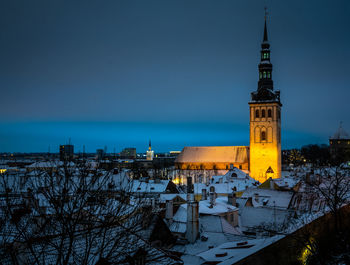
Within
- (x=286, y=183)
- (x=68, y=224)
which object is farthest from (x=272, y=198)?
(x=68, y=224)

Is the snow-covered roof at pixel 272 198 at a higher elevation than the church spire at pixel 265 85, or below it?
below

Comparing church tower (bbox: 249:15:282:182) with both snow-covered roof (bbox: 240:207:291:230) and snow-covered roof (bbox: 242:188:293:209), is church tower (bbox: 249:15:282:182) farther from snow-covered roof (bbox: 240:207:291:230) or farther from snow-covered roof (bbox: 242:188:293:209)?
snow-covered roof (bbox: 240:207:291:230)

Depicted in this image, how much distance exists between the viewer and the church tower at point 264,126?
70125 mm

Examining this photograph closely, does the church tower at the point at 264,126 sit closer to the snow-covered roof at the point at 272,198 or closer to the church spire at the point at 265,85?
the church spire at the point at 265,85

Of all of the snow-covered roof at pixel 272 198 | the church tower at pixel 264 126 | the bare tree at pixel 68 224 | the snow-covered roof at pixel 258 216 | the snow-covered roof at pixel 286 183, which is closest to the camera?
the bare tree at pixel 68 224

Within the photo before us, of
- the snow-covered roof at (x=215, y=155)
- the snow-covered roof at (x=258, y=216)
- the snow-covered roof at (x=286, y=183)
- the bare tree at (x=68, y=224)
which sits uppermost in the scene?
the snow-covered roof at (x=215, y=155)

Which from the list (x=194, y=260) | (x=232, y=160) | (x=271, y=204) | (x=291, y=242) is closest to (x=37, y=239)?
(x=194, y=260)

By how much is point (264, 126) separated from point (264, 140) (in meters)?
2.86

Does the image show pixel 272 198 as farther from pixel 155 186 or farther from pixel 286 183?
pixel 155 186

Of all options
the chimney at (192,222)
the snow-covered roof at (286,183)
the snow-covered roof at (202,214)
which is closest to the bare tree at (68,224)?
the chimney at (192,222)

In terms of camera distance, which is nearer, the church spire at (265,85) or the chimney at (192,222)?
the chimney at (192,222)

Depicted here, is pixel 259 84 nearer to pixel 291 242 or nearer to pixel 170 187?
pixel 170 187

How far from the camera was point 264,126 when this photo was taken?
71.2 meters

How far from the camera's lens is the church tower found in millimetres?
70125
